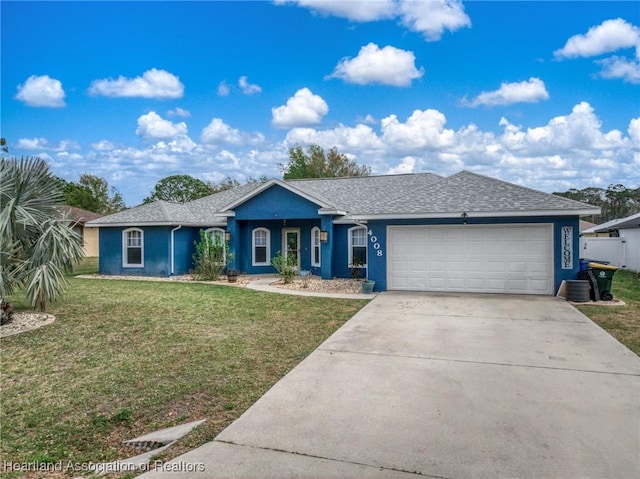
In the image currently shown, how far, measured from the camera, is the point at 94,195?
47312mm

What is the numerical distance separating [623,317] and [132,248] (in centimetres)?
1789

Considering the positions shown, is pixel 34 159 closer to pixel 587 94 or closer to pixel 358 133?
pixel 587 94

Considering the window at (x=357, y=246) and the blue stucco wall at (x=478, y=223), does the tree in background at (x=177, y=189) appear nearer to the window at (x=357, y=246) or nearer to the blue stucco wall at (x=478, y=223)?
the window at (x=357, y=246)

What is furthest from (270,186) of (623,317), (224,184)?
(224,184)

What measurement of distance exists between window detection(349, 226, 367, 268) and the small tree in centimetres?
541

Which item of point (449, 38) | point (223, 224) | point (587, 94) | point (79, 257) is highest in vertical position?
point (449, 38)

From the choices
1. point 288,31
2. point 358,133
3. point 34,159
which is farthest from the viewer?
point 358,133

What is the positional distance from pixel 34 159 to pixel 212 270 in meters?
8.45

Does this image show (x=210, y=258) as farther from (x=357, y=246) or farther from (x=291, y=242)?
(x=357, y=246)

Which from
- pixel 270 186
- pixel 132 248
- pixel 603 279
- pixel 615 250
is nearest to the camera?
pixel 603 279

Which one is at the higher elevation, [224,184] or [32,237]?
[224,184]

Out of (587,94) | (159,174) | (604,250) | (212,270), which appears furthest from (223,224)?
(159,174)

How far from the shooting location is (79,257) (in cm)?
938

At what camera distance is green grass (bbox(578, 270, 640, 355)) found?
23.7 ft
